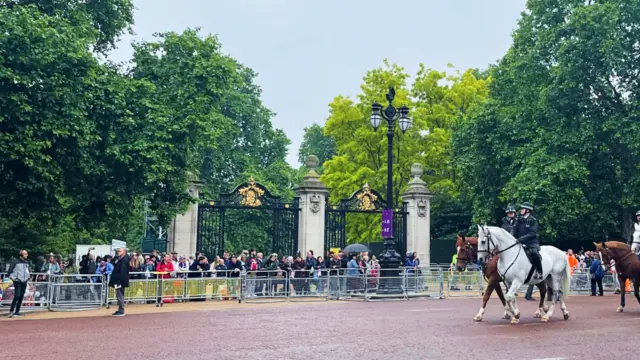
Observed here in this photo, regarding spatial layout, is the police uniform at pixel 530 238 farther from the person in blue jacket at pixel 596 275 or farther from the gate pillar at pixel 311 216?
the gate pillar at pixel 311 216

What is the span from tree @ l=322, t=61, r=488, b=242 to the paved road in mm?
25719

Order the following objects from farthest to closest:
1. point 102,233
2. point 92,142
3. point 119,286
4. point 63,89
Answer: point 102,233, point 92,142, point 63,89, point 119,286

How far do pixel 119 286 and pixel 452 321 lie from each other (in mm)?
8646

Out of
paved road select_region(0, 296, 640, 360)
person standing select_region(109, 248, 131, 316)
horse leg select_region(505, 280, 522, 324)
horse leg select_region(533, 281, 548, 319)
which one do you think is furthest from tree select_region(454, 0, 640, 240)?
person standing select_region(109, 248, 131, 316)

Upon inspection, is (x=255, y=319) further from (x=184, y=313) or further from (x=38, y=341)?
(x=38, y=341)

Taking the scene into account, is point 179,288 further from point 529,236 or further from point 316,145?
point 316,145

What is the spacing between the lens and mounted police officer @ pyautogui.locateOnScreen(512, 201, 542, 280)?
15.1 metres

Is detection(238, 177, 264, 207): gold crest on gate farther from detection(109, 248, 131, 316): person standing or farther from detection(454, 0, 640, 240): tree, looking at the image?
Result: detection(454, 0, 640, 240): tree

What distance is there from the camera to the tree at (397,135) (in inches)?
1725

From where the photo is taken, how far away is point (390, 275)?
23.3m

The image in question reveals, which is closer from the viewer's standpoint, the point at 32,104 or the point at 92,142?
the point at 32,104

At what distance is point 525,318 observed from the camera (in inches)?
626

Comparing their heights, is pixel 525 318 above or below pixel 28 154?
below

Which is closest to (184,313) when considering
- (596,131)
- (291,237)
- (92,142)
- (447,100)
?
(92,142)
